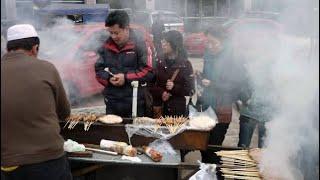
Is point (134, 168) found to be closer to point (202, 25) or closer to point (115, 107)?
point (115, 107)

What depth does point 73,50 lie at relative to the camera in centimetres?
612

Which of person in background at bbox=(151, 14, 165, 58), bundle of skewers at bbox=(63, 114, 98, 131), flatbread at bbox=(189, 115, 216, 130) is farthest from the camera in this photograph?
person in background at bbox=(151, 14, 165, 58)

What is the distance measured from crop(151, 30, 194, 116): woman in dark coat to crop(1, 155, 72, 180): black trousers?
5.99ft

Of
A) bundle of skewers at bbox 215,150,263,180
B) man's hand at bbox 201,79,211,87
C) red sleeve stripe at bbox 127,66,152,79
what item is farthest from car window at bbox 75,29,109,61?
bundle of skewers at bbox 215,150,263,180

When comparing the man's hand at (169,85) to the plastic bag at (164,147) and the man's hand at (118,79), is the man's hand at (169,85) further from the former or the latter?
the plastic bag at (164,147)

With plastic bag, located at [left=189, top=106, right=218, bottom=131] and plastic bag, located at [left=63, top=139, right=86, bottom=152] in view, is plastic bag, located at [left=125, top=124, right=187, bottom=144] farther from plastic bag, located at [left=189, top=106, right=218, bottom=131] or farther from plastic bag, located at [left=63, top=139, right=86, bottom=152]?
plastic bag, located at [left=63, top=139, right=86, bottom=152]

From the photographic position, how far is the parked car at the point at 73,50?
225 inches

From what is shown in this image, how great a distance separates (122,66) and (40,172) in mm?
1678

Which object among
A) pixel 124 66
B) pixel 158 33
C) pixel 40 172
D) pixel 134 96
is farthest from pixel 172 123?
pixel 158 33

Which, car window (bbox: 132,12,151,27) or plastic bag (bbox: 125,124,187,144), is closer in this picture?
plastic bag (bbox: 125,124,187,144)

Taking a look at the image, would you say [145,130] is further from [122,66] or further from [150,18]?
[150,18]

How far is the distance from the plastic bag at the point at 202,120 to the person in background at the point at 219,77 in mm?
205

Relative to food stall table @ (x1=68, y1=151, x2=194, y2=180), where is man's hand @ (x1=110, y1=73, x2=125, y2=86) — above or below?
above

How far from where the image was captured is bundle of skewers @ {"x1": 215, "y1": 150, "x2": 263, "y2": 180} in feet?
10.8
